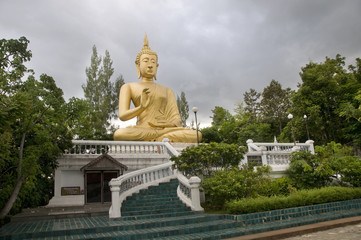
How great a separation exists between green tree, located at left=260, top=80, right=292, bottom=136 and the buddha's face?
16691 millimetres

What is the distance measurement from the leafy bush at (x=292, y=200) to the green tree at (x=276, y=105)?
22257mm

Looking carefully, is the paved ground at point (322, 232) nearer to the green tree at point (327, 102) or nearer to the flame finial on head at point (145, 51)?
the flame finial on head at point (145, 51)

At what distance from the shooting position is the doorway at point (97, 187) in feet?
38.7

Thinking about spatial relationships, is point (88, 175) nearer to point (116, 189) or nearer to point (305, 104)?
point (116, 189)

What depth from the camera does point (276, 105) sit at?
110 feet

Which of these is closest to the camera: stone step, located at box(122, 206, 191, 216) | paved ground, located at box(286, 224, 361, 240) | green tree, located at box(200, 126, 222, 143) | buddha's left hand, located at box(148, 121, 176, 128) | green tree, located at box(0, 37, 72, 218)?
paved ground, located at box(286, 224, 361, 240)

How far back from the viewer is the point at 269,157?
13562mm

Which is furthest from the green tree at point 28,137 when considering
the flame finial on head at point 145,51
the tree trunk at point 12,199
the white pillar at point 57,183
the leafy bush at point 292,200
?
the flame finial on head at point 145,51

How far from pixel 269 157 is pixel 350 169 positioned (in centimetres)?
315

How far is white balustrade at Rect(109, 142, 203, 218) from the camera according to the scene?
361 inches

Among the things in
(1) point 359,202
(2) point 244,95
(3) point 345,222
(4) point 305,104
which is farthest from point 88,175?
(2) point 244,95

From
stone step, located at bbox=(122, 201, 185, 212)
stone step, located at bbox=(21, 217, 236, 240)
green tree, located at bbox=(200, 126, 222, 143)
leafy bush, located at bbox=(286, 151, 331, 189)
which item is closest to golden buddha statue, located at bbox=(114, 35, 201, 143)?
leafy bush, located at bbox=(286, 151, 331, 189)

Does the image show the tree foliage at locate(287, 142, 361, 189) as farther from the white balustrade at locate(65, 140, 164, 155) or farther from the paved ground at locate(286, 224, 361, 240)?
the white balustrade at locate(65, 140, 164, 155)

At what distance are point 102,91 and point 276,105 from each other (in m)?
18.5
